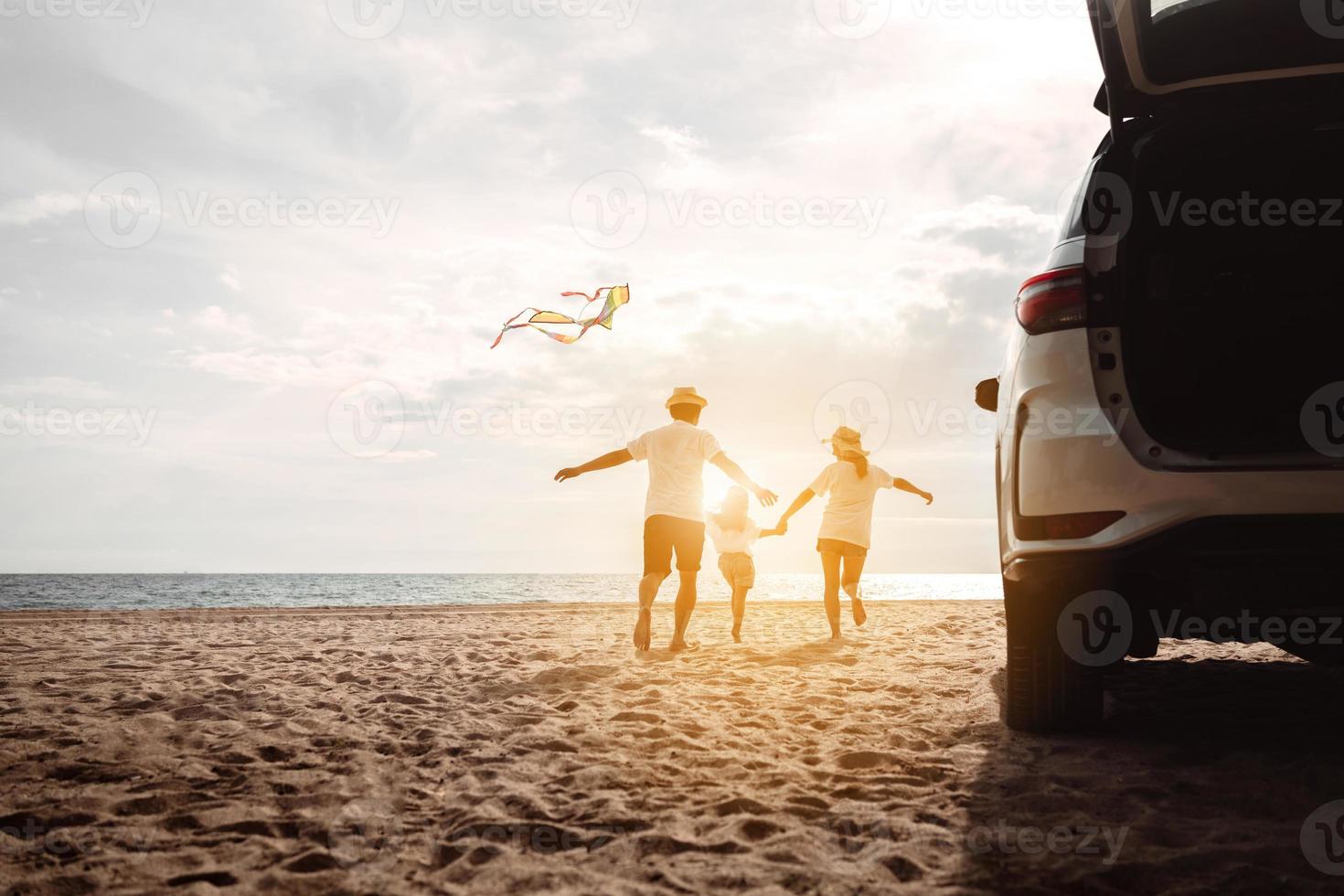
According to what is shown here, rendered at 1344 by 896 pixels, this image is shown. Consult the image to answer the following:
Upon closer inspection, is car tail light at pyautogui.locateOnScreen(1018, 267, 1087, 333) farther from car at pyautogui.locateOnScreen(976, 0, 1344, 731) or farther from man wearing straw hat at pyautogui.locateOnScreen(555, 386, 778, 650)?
man wearing straw hat at pyautogui.locateOnScreen(555, 386, 778, 650)

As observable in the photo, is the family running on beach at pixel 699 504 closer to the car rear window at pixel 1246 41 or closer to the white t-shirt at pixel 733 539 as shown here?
the white t-shirt at pixel 733 539

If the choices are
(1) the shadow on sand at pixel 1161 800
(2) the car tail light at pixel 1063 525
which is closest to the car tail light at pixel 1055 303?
(2) the car tail light at pixel 1063 525

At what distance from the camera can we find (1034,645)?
349 centimetres

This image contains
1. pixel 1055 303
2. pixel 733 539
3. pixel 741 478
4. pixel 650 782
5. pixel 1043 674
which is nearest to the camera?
pixel 1055 303

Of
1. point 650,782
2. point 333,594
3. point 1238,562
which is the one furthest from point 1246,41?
point 333,594

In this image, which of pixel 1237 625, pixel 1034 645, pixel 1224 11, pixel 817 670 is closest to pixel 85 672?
pixel 817 670

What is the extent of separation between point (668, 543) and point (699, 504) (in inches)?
17.0

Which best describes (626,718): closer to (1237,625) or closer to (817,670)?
(817,670)

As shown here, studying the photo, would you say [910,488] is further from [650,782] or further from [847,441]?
[650,782]

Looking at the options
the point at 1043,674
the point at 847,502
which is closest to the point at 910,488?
the point at 847,502

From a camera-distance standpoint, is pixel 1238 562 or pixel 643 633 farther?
pixel 643 633

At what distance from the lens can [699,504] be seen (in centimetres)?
743

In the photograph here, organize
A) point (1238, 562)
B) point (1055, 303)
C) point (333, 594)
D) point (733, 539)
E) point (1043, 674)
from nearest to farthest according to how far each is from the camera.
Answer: point (1238, 562) → point (1055, 303) → point (1043, 674) → point (733, 539) → point (333, 594)

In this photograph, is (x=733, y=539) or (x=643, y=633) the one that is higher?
(x=733, y=539)
